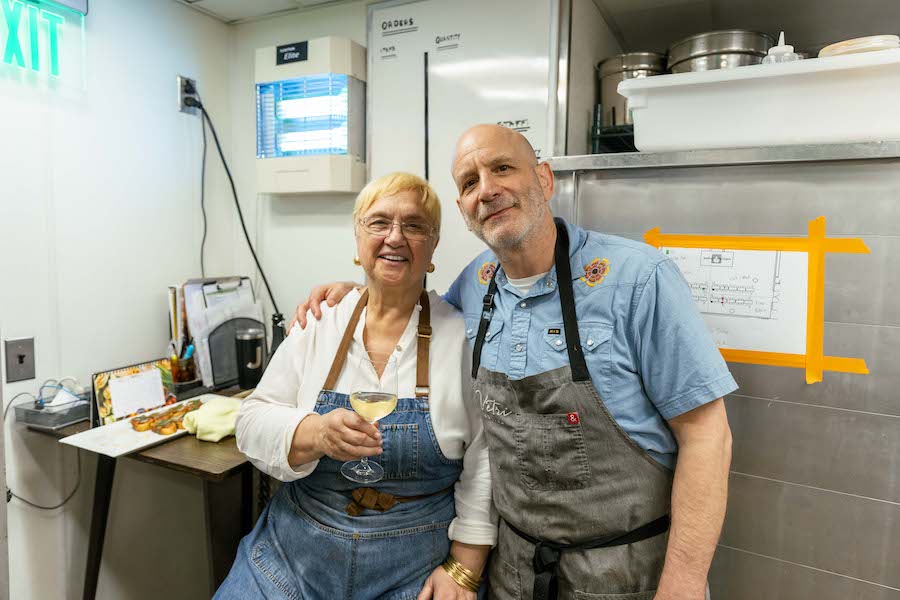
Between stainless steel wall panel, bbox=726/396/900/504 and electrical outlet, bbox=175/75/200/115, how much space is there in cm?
243

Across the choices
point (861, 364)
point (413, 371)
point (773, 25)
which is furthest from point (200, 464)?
point (773, 25)

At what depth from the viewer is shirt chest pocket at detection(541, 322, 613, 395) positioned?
46.8 inches

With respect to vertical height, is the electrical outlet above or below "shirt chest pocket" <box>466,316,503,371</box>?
above

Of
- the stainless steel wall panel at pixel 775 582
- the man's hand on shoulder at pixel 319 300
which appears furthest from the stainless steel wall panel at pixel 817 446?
the man's hand on shoulder at pixel 319 300

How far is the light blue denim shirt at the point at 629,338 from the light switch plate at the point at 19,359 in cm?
168

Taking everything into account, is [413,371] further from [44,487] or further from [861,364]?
[44,487]

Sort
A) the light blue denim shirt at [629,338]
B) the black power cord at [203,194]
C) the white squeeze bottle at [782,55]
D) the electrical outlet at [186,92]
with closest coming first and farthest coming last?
the light blue denim shirt at [629,338], the white squeeze bottle at [782,55], the electrical outlet at [186,92], the black power cord at [203,194]

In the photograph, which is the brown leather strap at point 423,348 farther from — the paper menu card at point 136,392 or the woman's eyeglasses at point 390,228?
the paper menu card at point 136,392

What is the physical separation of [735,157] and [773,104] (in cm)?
16

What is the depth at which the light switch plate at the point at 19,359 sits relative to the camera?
1.90 metres

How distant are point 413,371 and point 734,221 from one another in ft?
2.85

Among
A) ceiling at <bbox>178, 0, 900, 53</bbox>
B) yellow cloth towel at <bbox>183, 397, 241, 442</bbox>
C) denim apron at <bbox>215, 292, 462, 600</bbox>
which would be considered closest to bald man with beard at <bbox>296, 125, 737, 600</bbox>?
denim apron at <bbox>215, 292, 462, 600</bbox>

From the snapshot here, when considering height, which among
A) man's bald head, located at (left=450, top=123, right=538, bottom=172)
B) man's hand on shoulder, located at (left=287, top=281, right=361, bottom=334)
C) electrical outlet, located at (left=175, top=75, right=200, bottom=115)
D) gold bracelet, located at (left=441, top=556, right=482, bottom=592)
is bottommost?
gold bracelet, located at (left=441, top=556, right=482, bottom=592)

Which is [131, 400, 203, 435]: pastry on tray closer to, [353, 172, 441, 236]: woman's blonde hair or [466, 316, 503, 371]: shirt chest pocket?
[353, 172, 441, 236]: woman's blonde hair
